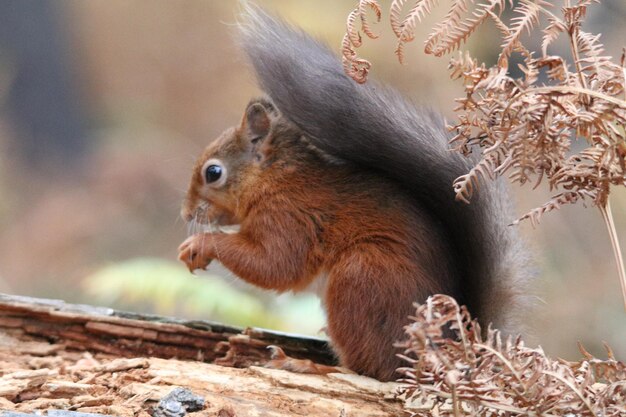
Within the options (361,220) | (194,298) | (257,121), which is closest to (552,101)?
(361,220)

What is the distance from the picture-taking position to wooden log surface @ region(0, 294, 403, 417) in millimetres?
1732

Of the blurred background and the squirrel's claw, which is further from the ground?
the blurred background

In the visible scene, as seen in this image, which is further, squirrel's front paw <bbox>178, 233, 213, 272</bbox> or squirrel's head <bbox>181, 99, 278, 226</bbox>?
squirrel's head <bbox>181, 99, 278, 226</bbox>

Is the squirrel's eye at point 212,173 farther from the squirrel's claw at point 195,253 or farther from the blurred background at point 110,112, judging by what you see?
the blurred background at point 110,112

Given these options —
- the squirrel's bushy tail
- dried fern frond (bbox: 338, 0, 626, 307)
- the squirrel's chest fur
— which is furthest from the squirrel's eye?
dried fern frond (bbox: 338, 0, 626, 307)

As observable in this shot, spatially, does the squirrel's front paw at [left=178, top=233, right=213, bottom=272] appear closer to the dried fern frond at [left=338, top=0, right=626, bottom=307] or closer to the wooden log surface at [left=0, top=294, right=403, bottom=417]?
the wooden log surface at [left=0, top=294, right=403, bottom=417]

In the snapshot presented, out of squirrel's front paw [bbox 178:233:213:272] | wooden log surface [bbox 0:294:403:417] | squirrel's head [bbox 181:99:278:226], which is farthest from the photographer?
squirrel's head [bbox 181:99:278:226]

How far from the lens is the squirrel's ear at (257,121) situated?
2484mm

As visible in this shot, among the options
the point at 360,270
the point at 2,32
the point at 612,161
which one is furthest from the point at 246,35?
the point at 2,32

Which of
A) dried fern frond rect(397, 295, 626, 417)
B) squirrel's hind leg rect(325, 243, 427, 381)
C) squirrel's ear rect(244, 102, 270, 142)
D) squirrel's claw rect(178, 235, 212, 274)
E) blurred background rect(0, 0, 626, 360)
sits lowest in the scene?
dried fern frond rect(397, 295, 626, 417)

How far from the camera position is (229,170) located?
2486mm

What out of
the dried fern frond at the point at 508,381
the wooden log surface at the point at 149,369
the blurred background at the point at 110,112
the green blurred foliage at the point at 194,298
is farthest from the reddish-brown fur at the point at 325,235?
the blurred background at the point at 110,112

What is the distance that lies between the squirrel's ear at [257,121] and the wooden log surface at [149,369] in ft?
2.08

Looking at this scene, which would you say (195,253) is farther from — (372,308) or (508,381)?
(508,381)
